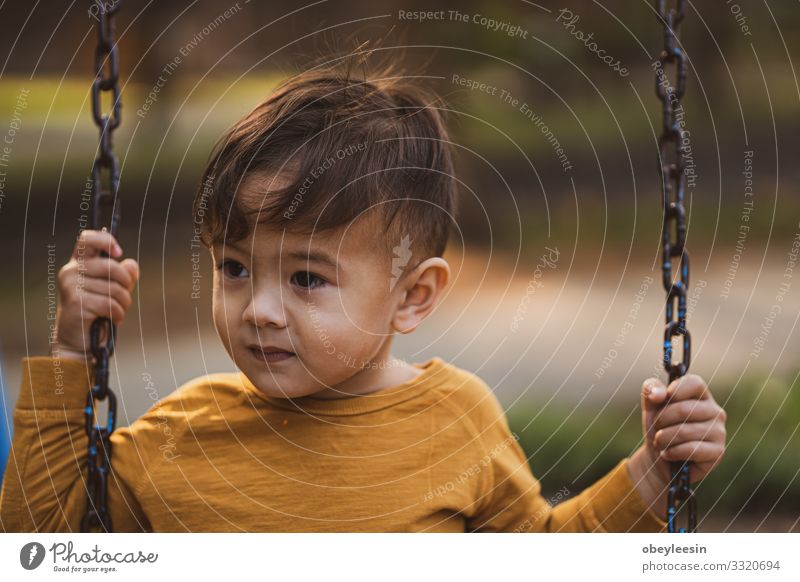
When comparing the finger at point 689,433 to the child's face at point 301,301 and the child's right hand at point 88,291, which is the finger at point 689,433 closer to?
the child's face at point 301,301

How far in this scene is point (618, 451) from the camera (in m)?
1.47

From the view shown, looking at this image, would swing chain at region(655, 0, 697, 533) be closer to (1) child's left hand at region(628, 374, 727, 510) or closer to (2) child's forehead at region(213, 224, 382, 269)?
(1) child's left hand at region(628, 374, 727, 510)

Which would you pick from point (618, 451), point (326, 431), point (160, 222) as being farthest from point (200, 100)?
point (618, 451)

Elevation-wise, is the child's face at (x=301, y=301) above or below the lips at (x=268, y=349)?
above

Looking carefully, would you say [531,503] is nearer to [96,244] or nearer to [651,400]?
[651,400]

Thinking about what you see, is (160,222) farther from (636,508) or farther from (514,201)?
(636,508)

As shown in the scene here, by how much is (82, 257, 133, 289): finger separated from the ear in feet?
0.80

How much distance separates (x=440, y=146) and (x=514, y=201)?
0.20 metres

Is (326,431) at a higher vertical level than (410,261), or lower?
lower

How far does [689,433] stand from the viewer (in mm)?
915

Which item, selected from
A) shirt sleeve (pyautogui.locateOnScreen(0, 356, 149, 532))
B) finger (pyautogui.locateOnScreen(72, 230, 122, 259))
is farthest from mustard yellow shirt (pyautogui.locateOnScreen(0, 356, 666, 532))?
finger (pyautogui.locateOnScreen(72, 230, 122, 259))

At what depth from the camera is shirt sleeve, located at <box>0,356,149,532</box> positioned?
35.1 inches

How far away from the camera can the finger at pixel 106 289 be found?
875 mm

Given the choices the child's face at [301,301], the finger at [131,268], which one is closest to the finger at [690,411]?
the child's face at [301,301]
